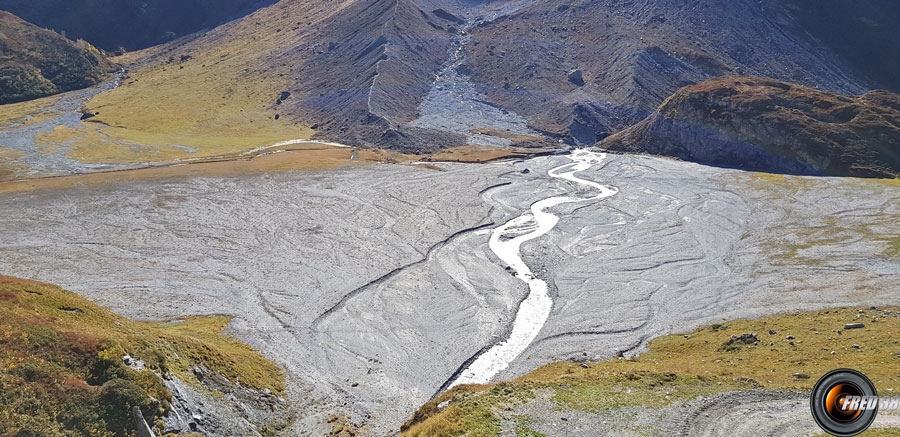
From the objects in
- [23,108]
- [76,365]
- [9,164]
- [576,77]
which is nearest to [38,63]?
[23,108]

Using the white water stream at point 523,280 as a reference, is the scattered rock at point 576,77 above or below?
above

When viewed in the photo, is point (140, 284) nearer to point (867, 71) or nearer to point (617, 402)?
point (617, 402)

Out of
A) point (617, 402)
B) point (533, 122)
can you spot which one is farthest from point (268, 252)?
point (533, 122)

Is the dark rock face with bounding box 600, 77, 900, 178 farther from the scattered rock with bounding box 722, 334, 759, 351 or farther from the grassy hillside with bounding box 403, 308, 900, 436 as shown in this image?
the scattered rock with bounding box 722, 334, 759, 351

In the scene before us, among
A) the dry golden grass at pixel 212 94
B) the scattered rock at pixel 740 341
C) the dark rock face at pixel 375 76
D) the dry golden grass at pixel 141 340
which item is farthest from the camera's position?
the dry golden grass at pixel 212 94

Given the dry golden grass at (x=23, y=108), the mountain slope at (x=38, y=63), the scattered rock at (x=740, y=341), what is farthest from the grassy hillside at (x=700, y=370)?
the mountain slope at (x=38, y=63)

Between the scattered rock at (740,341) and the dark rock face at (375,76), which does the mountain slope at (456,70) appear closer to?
the dark rock face at (375,76)

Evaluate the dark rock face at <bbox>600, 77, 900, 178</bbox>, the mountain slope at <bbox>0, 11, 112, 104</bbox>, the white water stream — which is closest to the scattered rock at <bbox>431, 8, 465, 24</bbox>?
the dark rock face at <bbox>600, 77, 900, 178</bbox>

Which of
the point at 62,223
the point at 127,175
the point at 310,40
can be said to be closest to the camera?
the point at 62,223
